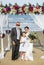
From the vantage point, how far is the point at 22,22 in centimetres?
143

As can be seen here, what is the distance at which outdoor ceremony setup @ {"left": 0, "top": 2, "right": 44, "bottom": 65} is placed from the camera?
142cm

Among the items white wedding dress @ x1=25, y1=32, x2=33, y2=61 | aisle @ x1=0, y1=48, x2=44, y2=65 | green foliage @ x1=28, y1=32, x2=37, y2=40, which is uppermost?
green foliage @ x1=28, y1=32, x2=37, y2=40

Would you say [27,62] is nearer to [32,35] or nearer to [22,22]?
[32,35]

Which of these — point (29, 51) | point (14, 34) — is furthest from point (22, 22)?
point (29, 51)

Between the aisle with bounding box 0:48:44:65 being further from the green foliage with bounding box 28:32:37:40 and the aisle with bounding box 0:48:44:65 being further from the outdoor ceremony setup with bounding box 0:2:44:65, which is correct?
the green foliage with bounding box 28:32:37:40

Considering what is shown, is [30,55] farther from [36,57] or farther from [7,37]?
[7,37]

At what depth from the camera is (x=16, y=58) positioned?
4.68ft

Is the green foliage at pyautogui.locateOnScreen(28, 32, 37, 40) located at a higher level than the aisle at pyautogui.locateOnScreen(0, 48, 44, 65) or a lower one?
higher

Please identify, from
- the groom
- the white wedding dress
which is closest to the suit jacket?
the groom

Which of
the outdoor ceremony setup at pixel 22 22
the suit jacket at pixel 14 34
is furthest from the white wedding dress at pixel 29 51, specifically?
the suit jacket at pixel 14 34

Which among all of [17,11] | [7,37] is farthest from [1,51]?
[17,11]

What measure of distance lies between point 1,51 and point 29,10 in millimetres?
440

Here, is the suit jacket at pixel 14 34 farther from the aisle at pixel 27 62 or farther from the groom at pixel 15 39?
the aisle at pixel 27 62

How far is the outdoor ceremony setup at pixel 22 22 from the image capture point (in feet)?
4.66
